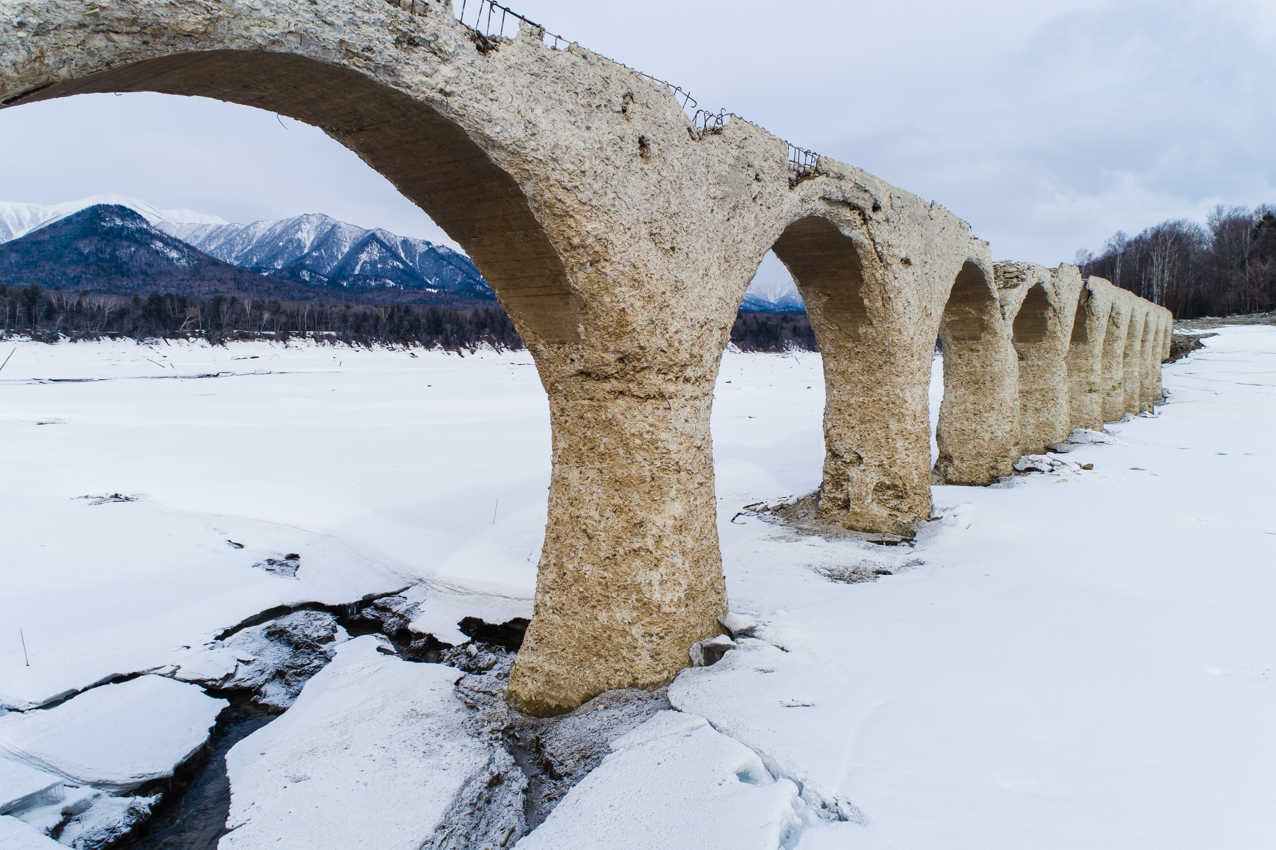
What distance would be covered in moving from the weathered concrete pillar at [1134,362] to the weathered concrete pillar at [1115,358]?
3.79ft

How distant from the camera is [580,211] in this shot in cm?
322

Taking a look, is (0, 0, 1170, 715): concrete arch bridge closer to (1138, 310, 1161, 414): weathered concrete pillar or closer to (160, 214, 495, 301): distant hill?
(1138, 310, 1161, 414): weathered concrete pillar

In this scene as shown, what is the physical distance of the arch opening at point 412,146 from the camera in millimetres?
2381

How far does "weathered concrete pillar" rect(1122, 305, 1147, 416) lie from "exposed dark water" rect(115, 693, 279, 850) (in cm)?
1648

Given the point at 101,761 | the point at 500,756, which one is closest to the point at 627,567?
the point at 500,756

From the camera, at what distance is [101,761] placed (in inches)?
145

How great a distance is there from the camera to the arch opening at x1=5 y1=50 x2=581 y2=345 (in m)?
2.38

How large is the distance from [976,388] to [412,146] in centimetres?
722

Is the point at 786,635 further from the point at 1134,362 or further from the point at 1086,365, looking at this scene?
the point at 1134,362

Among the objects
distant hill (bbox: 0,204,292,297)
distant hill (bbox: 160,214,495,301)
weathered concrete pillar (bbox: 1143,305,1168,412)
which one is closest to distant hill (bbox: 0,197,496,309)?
distant hill (bbox: 0,204,292,297)

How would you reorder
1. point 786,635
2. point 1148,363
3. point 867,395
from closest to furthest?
point 786,635 < point 867,395 < point 1148,363

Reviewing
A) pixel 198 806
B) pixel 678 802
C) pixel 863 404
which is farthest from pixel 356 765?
pixel 863 404

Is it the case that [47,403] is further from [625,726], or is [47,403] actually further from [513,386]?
[625,726]

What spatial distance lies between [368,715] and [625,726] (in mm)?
1414
